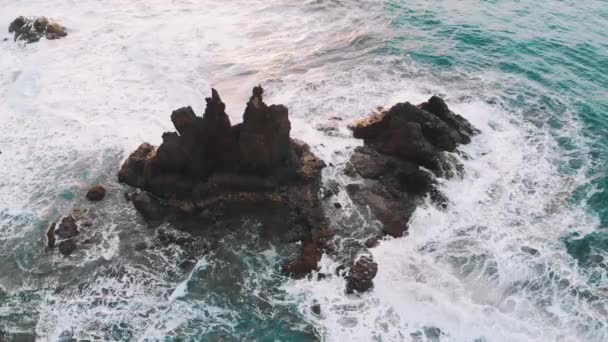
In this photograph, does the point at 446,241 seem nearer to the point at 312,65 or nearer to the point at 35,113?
the point at 312,65

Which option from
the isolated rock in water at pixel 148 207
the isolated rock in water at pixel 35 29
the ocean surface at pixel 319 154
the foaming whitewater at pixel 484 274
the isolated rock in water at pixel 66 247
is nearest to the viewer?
the foaming whitewater at pixel 484 274

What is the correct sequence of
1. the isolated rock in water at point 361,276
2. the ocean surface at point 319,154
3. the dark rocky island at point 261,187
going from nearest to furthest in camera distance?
the ocean surface at point 319,154 → the isolated rock in water at point 361,276 → the dark rocky island at point 261,187

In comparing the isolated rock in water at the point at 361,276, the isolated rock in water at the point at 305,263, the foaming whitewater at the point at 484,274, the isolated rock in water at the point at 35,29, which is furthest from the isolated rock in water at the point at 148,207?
the isolated rock in water at the point at 35,29

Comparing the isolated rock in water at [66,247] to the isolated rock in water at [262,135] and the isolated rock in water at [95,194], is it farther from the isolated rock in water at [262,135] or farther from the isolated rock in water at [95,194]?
the isolated rock in water at [262,135]

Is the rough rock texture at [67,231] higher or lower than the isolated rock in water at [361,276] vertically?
higher

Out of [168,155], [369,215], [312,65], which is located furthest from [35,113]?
[369,215]

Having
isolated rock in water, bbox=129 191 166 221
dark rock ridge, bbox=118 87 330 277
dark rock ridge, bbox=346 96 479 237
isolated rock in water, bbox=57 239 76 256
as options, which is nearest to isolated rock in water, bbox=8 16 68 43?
dark rock ridge, bbox=118 87 330 277
